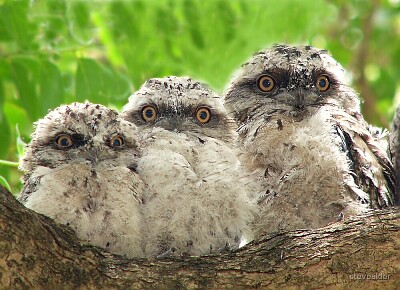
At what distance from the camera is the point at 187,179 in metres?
3.99

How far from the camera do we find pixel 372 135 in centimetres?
529

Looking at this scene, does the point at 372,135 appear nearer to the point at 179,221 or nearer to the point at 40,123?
the point at 179,221

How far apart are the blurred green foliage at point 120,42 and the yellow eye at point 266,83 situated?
18.2 inches

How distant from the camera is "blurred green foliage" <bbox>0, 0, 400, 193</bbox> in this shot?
522 cm

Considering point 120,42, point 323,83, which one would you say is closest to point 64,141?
point 323,83

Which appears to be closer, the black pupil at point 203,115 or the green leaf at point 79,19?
the black pupil at point 203,115

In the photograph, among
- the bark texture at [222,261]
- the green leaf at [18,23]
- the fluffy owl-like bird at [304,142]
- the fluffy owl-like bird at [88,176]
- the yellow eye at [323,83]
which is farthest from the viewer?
the green leaf at [18,23]

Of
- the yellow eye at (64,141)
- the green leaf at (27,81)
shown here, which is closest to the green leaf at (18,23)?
the green leaf at (27,81)

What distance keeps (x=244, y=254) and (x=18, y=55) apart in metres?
2.44

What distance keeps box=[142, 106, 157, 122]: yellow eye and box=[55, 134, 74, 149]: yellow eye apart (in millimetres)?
562

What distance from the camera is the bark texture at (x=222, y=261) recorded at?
344 centimetres

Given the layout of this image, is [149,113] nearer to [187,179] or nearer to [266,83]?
[187,179]

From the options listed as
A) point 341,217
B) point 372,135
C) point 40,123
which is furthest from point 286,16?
point 40,123

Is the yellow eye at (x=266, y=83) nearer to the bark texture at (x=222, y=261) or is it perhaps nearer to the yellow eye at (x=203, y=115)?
the yellow eye at (x=203, y=115)
